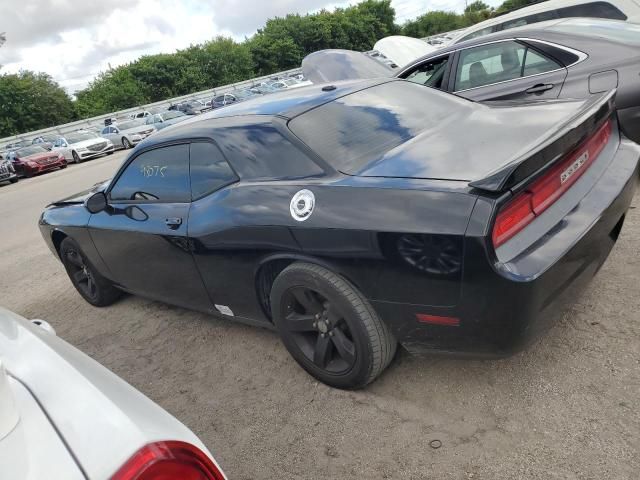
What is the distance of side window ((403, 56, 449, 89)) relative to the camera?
215 inches

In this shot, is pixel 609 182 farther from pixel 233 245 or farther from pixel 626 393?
pixel 233 245

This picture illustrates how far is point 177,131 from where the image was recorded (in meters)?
3.40

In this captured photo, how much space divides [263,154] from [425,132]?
0.91m

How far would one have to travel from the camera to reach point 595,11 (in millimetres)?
6570

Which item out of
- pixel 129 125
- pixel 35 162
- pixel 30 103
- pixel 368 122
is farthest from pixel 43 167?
pixel 30 103

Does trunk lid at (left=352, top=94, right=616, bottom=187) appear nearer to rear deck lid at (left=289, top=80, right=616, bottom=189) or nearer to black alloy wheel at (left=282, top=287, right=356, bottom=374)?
rear deck lid at (left=289, top=80, right=616, bottom=189)

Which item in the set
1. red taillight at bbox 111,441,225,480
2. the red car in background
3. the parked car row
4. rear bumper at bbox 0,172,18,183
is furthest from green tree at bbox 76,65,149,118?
red taillight at bbox 111,441,225,480

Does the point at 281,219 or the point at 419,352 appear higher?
the point at 281,219

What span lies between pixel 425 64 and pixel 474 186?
411cm

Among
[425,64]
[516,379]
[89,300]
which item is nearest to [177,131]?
[89,300]

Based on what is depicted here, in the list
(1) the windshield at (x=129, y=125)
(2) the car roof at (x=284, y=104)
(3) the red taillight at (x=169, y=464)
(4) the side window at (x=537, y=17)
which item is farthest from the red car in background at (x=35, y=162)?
(3) the red taillight at (x=169, y=464)

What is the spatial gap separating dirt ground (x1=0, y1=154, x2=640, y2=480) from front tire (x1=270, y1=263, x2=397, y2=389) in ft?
0.54

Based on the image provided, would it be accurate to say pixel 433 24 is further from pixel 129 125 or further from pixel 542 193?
pixel 542 193

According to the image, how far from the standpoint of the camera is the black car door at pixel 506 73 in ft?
14.5
